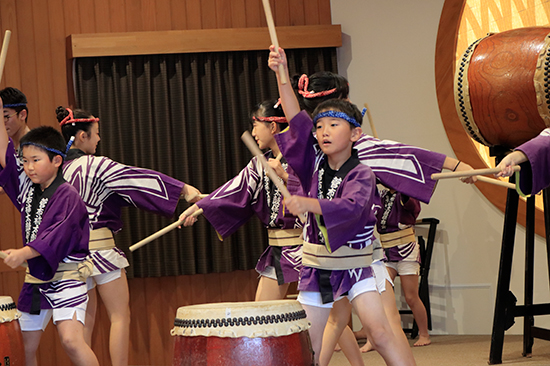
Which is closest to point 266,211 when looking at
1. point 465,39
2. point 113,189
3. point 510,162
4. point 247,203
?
point 247,203

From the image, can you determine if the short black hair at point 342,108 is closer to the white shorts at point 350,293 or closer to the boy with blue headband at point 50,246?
the white shorts at point 350,293

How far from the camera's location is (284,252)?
8.93ft

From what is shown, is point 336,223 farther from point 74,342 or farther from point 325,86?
point 74,342

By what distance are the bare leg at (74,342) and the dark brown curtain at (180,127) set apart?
6.05 feet

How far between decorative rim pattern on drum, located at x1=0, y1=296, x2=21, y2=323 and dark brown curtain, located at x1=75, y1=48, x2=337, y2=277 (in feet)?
6.46

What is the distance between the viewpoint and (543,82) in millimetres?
2977

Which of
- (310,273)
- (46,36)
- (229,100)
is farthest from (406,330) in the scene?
(46,36)

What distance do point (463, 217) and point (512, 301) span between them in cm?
126

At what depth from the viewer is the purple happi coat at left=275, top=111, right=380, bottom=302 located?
74.5 inches

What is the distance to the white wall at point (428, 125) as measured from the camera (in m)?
4.38

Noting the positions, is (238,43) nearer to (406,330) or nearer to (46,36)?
(46,36)

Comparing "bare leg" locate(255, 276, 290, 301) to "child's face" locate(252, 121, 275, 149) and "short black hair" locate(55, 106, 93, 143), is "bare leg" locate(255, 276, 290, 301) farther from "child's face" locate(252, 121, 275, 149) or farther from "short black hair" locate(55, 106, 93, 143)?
"short black hair" locate(55, 106, 93, 143)

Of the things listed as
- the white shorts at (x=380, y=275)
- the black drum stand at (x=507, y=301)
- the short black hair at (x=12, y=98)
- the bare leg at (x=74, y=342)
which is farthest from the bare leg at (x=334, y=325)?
the short black hair at (x=12, y=98)

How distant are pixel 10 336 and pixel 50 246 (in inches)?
13.1
